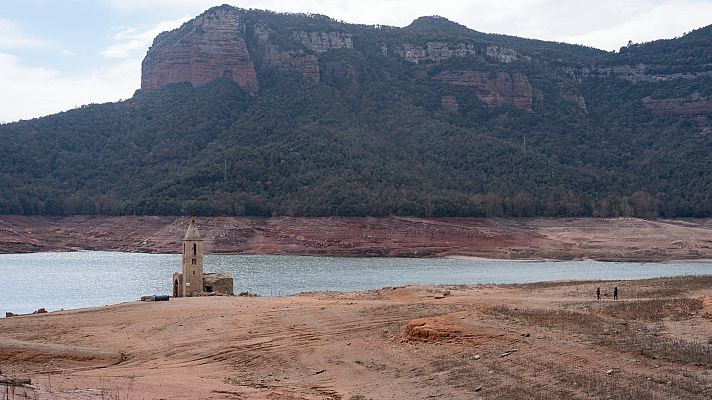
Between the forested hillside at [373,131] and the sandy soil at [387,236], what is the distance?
283cm

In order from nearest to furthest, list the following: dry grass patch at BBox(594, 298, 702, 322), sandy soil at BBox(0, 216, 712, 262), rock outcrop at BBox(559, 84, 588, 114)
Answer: dry grass patch at BBox(594, 298, 702, 322), sandy soil at BBox(0, 216, 712, 262), rock outcrop at BBox(559, 84, 588, 114)

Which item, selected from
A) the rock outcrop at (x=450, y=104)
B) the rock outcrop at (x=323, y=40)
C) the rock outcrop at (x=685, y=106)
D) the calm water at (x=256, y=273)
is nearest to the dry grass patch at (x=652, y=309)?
the calm water at (x=256, y=273)

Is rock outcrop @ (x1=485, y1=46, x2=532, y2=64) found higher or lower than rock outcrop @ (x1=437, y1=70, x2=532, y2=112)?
higher

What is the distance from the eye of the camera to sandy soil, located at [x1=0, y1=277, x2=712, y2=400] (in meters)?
17.0

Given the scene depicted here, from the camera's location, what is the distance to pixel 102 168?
396 feet

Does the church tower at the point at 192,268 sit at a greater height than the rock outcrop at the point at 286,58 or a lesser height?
lesser

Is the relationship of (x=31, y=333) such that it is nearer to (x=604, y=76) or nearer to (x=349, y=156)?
(x=349, y=156)

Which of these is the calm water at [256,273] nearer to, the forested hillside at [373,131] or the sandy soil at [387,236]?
the sandy soil at [387,236]

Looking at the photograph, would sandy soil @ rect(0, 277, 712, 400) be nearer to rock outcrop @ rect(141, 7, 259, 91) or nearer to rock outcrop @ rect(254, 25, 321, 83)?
rock outcrop @ rect(141, 7, 259, 91)

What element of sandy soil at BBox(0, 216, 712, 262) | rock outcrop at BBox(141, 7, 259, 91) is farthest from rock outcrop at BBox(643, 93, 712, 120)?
rock outcrop at BBox(141, 7, 259, 91)

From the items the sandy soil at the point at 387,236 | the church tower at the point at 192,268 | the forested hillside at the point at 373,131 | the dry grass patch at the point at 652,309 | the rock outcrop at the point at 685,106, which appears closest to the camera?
the dry grass patch at the point at 652,309

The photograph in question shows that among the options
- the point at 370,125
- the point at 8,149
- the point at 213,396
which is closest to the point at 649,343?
the point at 213,396

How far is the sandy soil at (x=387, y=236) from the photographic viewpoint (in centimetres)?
8888

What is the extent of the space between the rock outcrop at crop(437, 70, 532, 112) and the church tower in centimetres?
11389
